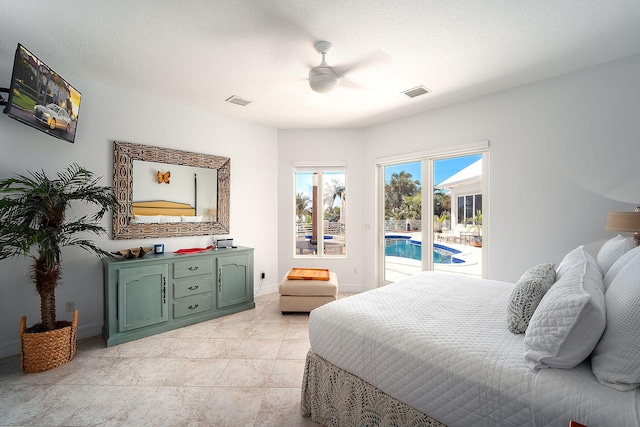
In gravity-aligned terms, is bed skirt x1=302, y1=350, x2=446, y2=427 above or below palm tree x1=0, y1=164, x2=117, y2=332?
below

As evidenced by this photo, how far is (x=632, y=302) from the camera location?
1.02 m

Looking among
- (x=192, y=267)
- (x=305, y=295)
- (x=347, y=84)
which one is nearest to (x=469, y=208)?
(x=347, y=84)

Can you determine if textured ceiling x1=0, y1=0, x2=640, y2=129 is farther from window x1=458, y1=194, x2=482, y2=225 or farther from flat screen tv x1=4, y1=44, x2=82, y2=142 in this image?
window x1=458, y1=194, x2=482, y2=225

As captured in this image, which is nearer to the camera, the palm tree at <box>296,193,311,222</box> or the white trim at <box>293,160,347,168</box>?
the white trim at <box>293,160,347,168</box>

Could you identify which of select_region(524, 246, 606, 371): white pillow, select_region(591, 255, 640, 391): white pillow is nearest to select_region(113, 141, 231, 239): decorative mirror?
select_region(524, 246, 606, 371): white pillow

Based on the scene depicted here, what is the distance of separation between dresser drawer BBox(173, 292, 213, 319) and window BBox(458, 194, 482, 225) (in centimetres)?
337

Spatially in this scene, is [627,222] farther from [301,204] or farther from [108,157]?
[108,157]

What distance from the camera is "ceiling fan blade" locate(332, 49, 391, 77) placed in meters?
2.43

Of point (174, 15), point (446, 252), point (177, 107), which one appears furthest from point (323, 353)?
point (177, 107)

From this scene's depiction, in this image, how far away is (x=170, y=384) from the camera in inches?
83.9

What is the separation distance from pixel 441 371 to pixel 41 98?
11.1 ft

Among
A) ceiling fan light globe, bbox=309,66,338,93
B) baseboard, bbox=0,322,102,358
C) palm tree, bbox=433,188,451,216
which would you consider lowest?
baseboard, bbox=0,322,102,358

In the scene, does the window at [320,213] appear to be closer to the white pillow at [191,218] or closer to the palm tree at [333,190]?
the palm tree at [333,190]

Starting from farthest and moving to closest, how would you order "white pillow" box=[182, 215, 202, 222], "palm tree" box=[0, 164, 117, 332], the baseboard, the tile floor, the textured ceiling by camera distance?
1. "white pillow" box=[182, 215, 202, 222]
2. the baseboard
3. "palm tree" box=[0, 164, 117, 332]
4. the textured ceiling
5. the tile floor
